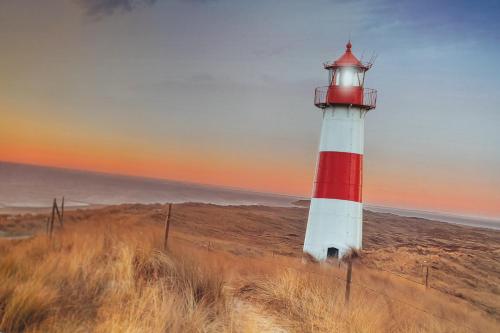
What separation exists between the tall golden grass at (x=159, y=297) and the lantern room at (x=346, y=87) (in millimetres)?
5722

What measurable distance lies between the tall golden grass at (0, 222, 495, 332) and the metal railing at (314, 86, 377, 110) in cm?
577

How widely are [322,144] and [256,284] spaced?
6.23 metres

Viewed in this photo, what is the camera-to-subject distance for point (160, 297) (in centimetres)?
466

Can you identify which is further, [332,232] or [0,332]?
[332,232]

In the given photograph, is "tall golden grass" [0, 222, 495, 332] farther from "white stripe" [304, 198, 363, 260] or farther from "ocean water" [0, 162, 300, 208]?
"ocean water" [0, 162, 300, 208]

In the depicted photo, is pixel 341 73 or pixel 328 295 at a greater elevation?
pixel 341 73

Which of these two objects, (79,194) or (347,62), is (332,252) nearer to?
(347,62)

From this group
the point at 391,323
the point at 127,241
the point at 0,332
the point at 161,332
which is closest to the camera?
the point at 0,332

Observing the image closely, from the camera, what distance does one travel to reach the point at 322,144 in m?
11.4

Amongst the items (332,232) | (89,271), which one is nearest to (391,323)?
(89,271)

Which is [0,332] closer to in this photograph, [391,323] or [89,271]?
[89,271]

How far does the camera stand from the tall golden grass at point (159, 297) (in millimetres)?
3844

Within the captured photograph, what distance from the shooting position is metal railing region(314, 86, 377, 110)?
11.3 meters

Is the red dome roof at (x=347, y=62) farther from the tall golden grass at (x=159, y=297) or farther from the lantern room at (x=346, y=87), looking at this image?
the tall golden grass at (x=159, y=297)
